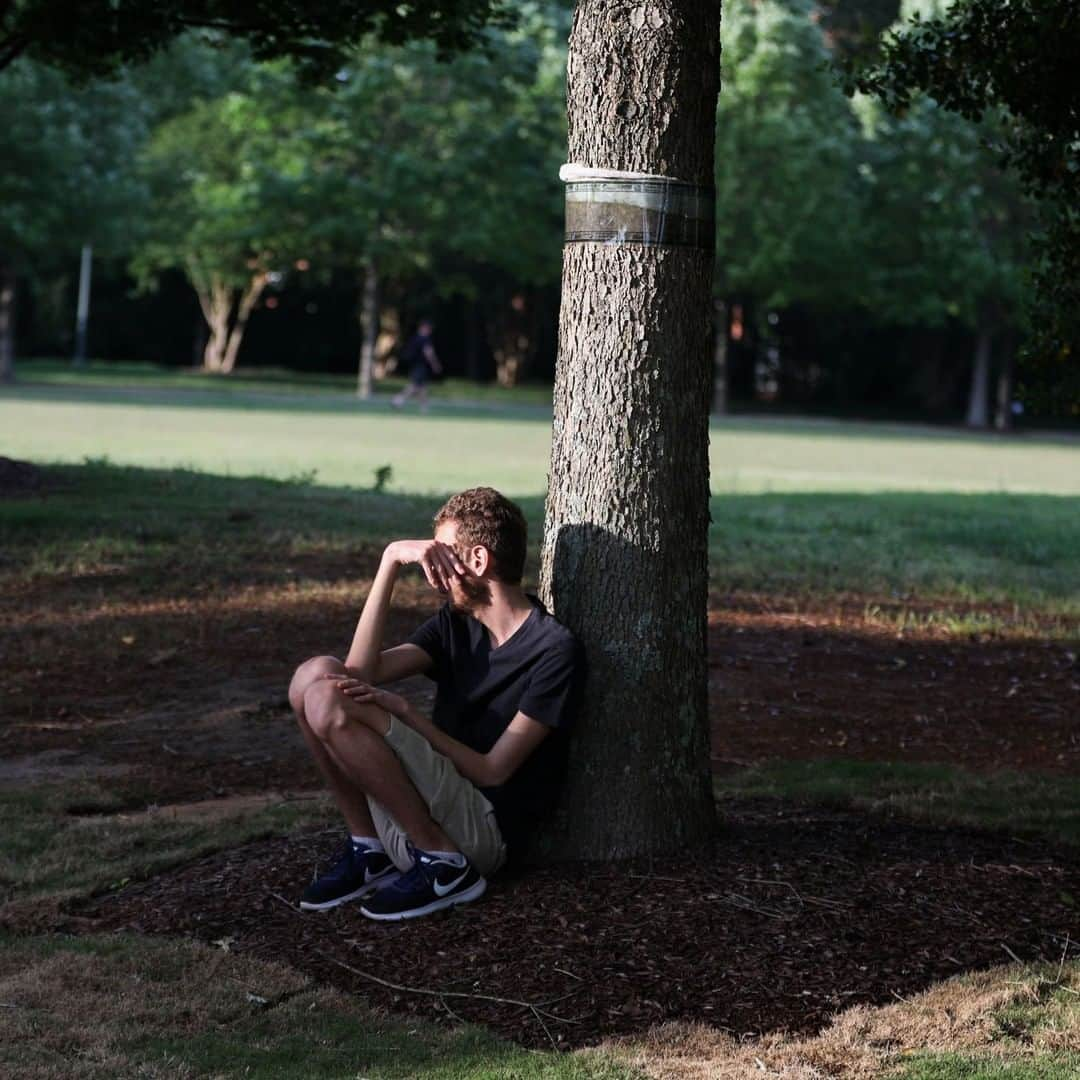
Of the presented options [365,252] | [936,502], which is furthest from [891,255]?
[936,502]

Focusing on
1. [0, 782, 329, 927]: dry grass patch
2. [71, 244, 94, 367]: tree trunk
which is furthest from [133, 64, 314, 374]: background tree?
[0, 782, 329, 927]: dry grass patch

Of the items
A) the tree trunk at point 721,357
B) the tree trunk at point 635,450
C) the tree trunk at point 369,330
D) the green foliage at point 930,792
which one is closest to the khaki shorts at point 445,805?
the tree trunk at point 635,450

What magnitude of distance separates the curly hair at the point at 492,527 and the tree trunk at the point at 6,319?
1603 inches

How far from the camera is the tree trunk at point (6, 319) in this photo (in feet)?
145

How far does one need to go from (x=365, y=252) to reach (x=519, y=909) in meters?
43.6

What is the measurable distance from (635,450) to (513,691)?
764 millimetres

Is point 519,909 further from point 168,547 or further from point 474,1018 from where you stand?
point 168,547

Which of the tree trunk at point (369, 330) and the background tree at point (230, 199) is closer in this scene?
the background tree at point (230, 199)

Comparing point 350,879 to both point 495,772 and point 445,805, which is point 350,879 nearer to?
point 445,805

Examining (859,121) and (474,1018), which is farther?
(859,121)

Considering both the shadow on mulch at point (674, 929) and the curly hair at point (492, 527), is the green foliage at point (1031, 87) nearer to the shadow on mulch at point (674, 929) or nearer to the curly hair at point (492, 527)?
the shadow on mulch at point (674, 929)

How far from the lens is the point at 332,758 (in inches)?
200

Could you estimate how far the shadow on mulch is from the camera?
176 inches

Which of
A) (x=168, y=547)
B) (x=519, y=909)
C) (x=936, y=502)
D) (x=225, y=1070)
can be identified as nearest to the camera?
(x=225, y=1070)
